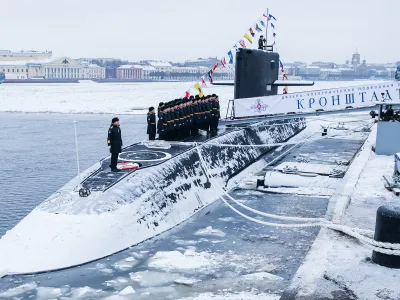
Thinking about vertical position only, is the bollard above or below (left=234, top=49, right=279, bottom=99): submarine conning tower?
below

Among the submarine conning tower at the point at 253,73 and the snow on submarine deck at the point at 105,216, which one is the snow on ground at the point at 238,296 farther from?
the submarine conning tower at the point at 253,73

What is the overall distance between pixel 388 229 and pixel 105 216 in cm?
421

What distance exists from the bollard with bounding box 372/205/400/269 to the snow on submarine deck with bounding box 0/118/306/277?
156 inches

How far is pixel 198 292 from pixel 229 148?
7651 mm

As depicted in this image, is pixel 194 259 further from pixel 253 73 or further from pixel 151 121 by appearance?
pixel 253 73

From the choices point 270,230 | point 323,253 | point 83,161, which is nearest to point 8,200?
point 83,161

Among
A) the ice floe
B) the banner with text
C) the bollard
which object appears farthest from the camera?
the banner with text

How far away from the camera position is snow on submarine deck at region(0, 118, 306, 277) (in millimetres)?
7238

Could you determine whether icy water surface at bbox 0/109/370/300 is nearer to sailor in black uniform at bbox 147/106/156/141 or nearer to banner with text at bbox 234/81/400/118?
sailor in black uniform at bbox 147/106/156/141

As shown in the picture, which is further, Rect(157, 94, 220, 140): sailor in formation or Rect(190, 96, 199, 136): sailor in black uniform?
Rect(190, 96, 199, 136): sailor in black uniform

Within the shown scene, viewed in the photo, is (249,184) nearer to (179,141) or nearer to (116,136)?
(179,141)

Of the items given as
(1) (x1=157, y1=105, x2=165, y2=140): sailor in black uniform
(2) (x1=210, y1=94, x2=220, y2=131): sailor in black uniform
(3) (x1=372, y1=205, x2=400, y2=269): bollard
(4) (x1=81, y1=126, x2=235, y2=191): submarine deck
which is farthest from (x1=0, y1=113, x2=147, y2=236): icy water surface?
(3) (x1=372, y1=205, x2=400, y2=269): bollard

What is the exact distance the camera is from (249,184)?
12898 mm

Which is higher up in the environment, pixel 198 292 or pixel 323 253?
pixel 323 253
